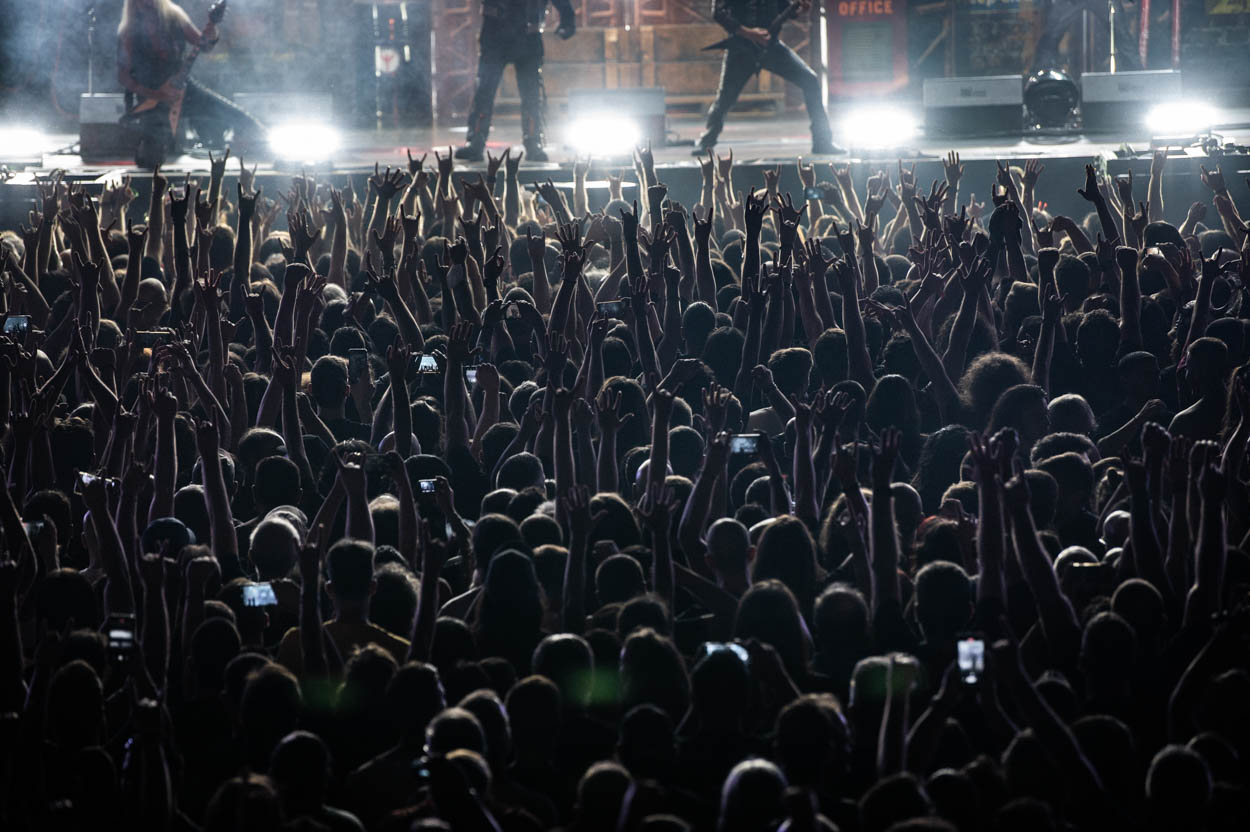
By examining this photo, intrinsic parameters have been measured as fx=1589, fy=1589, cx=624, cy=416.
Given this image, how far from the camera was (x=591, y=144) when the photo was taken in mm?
13211

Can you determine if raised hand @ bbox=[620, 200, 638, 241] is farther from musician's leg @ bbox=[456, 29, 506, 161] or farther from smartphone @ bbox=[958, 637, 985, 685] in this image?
musician's leg @ bbox=[456, 29, 506, 161]

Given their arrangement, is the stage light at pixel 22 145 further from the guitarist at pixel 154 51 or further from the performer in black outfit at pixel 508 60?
the performer in black outfit at pixel 508 60

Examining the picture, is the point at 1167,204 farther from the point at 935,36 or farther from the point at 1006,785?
the point at 1006,785

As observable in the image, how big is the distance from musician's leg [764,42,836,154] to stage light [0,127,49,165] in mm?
5815

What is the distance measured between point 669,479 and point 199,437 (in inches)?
46.5

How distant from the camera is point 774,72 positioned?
12.0 metres

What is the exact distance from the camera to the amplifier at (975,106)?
12688mm

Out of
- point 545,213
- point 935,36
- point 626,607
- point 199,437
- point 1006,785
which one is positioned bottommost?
point 1006,785

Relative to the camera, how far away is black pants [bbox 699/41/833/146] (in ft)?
38.8

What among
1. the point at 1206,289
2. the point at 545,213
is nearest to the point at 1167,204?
the point at 545,213

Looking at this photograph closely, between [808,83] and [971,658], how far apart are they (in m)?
9.57

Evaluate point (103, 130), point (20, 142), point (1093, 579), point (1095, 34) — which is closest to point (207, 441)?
point (1093, 579)

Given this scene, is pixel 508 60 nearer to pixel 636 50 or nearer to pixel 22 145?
pixel 22 145

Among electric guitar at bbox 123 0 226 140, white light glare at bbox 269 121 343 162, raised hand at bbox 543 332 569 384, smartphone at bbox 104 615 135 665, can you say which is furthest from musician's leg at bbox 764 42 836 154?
smartphone at bbox 104 615 135 665
